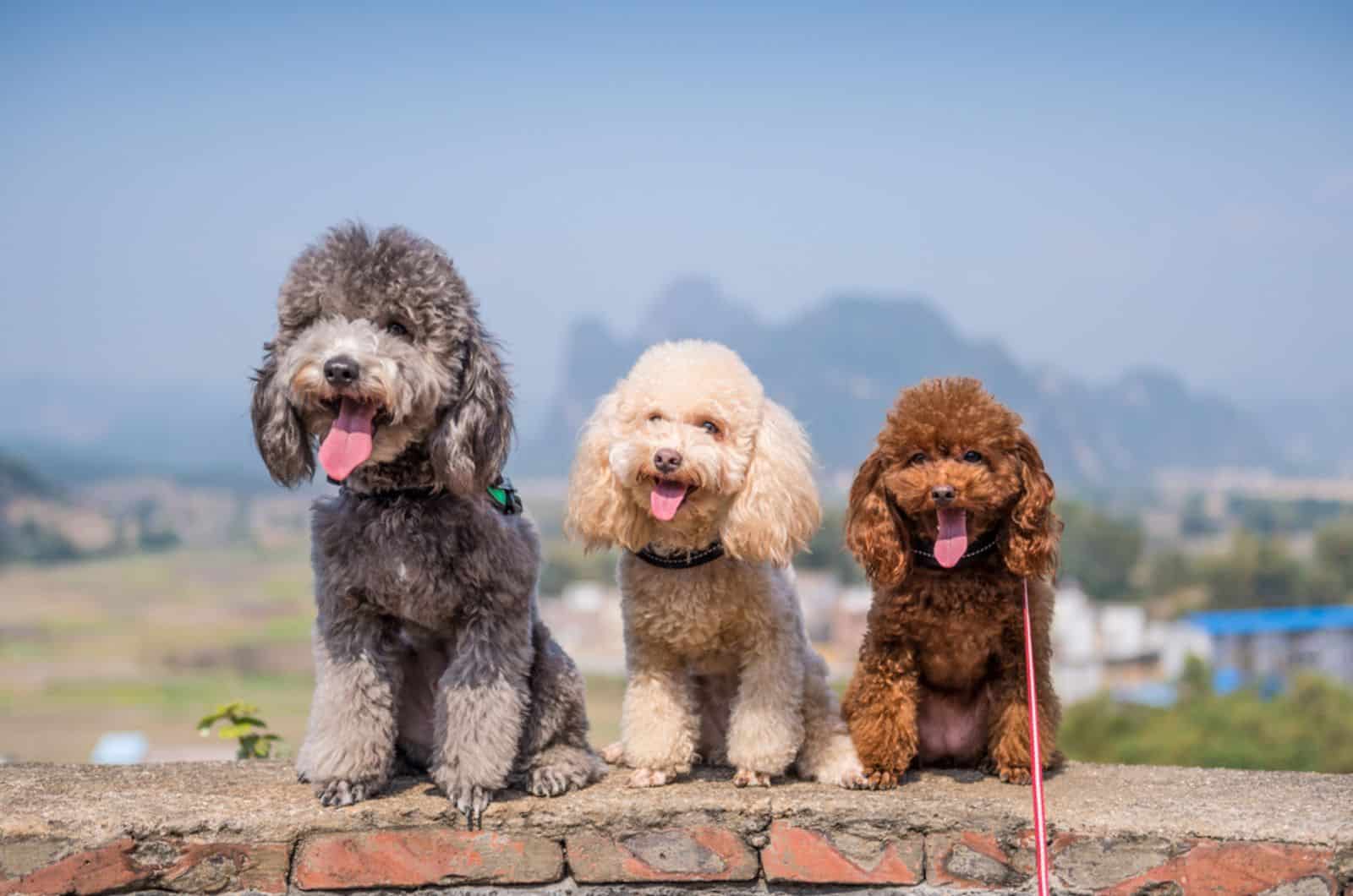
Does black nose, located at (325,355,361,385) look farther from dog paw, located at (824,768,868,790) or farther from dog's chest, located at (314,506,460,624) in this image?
dog paw, located at (824,768,868,790)

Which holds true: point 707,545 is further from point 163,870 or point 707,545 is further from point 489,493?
point 163,870

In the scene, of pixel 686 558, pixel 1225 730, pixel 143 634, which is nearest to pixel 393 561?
pixel 686 558

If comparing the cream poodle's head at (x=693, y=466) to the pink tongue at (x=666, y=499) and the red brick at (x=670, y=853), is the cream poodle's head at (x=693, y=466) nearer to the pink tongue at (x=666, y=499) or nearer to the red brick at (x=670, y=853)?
the pink tongue at (x=666, y=499)

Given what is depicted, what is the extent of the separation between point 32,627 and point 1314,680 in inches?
3787

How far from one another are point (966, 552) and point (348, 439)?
4.93 feet

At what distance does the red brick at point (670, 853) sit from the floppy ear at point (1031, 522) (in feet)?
3.18

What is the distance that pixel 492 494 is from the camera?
294cm

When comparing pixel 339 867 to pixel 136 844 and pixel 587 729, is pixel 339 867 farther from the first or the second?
pixel 587 729

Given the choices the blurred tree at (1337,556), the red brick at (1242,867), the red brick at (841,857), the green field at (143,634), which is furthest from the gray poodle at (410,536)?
the blurred tree at (1337,556)

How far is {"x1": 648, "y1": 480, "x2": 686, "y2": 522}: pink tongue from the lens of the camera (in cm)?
282

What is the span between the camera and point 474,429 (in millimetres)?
2689

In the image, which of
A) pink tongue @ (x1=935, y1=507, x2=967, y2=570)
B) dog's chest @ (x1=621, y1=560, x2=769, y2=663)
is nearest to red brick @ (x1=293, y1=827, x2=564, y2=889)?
dog's chest @ (x1=621, y1=560, x2=769, y2=663)

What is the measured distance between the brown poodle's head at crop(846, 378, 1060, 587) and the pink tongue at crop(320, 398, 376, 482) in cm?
120

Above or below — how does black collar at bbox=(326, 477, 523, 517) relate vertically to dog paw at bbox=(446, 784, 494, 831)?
above
